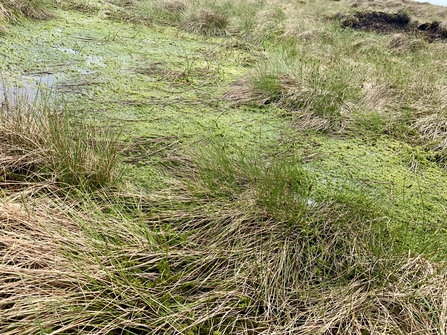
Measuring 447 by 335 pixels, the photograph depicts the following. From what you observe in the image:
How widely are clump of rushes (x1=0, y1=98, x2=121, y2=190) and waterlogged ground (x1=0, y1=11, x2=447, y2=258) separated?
0.20 metres

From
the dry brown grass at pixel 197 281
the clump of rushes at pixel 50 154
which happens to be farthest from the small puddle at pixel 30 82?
the dry brown grass at pixel 197 281

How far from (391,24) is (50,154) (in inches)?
341

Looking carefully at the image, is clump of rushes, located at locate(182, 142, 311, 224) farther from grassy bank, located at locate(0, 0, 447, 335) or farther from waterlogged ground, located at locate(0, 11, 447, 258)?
waterlogged ground, located at locate(0, 11, 447, 258)

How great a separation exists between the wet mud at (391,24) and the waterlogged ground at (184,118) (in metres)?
4.75

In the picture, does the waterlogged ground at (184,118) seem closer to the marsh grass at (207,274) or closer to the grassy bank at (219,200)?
the grassy bank at (219,200)

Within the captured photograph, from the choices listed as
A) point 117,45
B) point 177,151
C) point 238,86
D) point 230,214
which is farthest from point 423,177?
point 117,45

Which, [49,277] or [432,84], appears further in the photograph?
[432,84]

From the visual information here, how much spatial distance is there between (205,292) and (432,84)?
10.9 ft

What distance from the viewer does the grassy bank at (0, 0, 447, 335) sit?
1157 millimetres

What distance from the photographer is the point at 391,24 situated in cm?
796

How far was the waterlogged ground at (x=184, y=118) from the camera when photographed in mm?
1916

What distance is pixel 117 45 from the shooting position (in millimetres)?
4211

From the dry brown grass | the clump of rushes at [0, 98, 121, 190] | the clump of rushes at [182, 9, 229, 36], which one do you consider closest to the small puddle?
the clump of rushes at [0, 98, 121, 190]

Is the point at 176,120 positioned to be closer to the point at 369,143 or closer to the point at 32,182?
the point at 32,182
